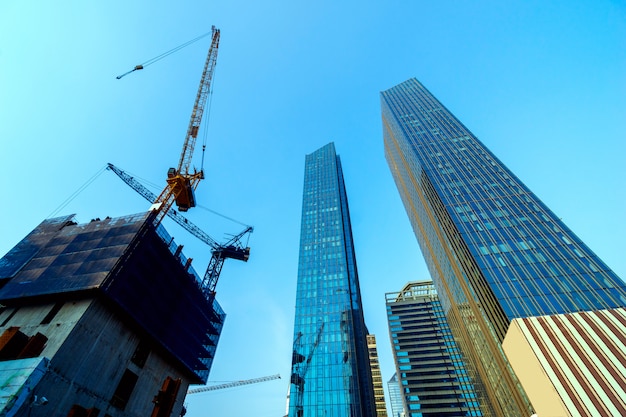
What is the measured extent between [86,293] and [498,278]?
52.1 metres

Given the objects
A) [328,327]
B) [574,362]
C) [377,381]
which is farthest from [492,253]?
[377,381]

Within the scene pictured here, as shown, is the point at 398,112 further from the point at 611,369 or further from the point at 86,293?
the point at 86,293

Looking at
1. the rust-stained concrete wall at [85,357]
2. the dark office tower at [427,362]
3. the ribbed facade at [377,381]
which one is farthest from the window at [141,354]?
the ribbed facade at [377,381]

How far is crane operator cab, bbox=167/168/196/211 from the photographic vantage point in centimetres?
5869

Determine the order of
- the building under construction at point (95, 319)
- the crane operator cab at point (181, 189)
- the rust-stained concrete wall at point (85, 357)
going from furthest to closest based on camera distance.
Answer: the crane operator cab at point (181, 189)
the rust-stained concrete wall at point (85, 357)
the building under construction at point (95, 319)

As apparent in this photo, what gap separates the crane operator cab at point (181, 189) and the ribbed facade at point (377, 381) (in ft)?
285

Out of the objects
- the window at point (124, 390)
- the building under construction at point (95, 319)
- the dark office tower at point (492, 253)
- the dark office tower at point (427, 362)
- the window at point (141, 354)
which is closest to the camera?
the building under construction at point (95, 319)

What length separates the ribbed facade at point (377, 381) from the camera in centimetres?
10543

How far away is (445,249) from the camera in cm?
5891

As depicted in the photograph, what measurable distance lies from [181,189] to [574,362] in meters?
62.4

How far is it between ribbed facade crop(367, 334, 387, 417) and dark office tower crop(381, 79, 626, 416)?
185 ft

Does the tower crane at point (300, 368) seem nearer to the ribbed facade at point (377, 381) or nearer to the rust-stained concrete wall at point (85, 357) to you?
the rust-stained concrete wall at point (85, 357)

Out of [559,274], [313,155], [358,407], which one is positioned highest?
[313,155]

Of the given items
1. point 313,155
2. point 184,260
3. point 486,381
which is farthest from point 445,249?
point 313,155
